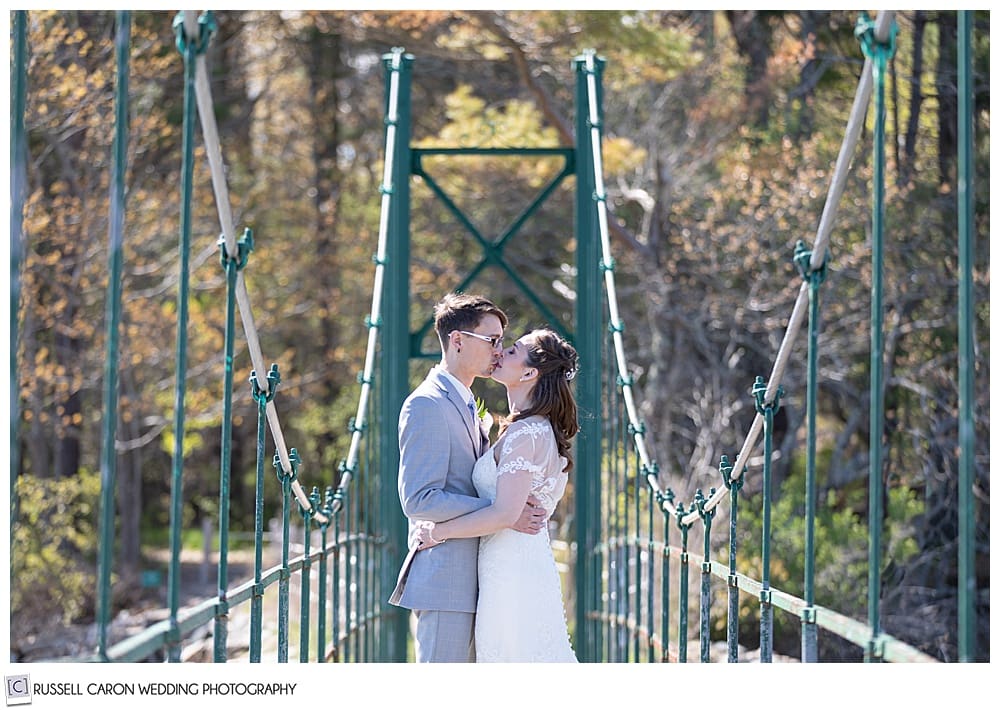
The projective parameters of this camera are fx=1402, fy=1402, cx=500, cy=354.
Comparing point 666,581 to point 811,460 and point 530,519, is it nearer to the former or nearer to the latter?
point 530,519

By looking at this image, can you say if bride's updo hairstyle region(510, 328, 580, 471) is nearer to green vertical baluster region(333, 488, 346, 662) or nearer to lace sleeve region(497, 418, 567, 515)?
lace sleeve region(497, 418, 567, 515)

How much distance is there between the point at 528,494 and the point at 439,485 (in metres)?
0.14

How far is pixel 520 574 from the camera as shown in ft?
7.28

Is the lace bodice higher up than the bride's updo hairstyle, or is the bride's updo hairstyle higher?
the bride's updo hairstyle

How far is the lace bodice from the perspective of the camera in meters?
2.12

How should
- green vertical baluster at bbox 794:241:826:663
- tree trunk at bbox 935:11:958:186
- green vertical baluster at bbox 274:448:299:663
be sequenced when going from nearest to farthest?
green vertical baluster at bbox 794:241:826:663 → green vertical baluster at bbox 274:448:299:663 → tree trunk at bbox 935:11:958:186

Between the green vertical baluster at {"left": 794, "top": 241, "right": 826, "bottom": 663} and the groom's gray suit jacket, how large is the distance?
538 millimetres

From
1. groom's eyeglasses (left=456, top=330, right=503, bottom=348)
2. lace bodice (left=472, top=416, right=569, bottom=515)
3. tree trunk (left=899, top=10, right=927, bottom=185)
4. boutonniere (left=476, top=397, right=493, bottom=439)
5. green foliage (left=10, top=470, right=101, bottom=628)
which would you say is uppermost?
tree trunk (left=899, top=10, right=927, bottom=185)

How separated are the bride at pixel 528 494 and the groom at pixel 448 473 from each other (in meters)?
0.02

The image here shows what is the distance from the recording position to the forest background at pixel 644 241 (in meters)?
6.53

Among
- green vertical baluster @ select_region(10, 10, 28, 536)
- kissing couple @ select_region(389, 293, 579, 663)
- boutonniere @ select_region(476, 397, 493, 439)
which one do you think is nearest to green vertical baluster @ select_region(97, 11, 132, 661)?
green vertical baluster @ select_region(10, 10, 28, 536)

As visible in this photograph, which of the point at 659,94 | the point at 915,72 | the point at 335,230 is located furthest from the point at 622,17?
the point at 335,230
